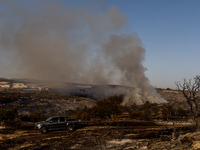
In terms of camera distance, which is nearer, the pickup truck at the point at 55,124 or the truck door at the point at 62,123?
the pickup truck at the point at 55,124

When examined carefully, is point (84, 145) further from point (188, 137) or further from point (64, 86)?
point (64, 86)

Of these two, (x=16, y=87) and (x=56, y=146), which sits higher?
(x=16, y=87)

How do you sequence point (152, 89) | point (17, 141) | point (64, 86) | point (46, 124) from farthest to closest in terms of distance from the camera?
point (64, 86) → point (152, 89) → point (46, 124) → point (17, 141)

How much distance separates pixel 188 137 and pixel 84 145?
268 inches

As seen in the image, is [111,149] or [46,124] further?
[46,124]

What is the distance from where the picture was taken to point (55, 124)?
16.4m

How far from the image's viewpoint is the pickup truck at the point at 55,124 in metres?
16.1

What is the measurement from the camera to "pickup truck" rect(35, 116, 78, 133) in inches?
634

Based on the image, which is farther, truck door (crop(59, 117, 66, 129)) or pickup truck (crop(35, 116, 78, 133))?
truck door (crop(59, 117, 66, 129))

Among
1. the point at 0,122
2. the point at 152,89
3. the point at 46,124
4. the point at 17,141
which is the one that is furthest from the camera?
the point at 152,89

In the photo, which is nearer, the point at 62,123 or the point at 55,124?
the point at 55,124

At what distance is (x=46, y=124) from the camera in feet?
53.0

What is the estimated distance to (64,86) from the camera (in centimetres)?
8356

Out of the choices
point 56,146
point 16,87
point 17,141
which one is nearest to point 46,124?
point 17,141
